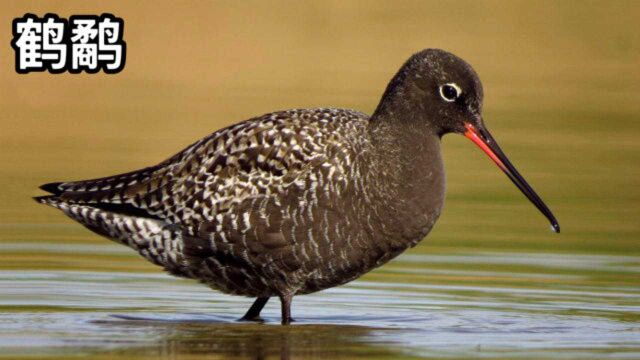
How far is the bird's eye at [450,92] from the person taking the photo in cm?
1423

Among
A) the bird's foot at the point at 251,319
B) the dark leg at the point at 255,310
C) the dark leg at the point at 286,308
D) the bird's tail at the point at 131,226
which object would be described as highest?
the bird's tail at the point at 131,226

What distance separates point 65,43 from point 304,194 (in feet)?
33.7

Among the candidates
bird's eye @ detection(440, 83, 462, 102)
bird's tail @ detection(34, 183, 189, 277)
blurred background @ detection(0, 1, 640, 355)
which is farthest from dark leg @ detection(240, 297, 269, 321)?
bird's eye @ detection(440, 83, 462, 102)

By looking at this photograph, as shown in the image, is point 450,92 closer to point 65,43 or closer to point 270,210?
point 270,210

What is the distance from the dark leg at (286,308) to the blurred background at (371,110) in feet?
2.74

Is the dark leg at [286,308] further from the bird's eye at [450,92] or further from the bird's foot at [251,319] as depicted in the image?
the bird's eye at [450,92]

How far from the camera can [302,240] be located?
13844 millimetres

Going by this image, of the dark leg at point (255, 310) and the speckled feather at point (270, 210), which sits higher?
the speckled feather at point (270, 210)

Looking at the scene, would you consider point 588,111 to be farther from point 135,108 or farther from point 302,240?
point 302,240

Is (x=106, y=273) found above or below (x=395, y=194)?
below

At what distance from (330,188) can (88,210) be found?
200 cm

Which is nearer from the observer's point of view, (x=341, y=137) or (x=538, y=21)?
(x=341, y=137)

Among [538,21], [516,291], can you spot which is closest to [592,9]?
[538,21]

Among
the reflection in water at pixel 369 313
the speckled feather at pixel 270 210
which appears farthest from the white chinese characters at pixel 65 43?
the speckled feather at pixel 270 210
